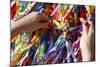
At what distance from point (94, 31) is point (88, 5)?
287mm

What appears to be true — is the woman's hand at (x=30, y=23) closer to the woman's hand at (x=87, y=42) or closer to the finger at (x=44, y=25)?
the finger at (x=44, y=25)

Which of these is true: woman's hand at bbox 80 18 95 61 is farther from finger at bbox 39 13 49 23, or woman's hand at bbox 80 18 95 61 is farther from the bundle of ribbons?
finger at bbox 39 13 49 23

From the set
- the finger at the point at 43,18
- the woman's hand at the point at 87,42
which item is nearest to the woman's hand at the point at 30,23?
the finger at the point at 43,18

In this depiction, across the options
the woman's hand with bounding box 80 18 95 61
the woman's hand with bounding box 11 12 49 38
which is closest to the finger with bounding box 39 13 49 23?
the woman's hand with bounding box 11 12 49 38

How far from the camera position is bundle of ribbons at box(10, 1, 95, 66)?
78.3 inches

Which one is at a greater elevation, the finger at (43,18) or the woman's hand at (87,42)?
the finger at (43,18)

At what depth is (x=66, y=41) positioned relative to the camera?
7.10 feet

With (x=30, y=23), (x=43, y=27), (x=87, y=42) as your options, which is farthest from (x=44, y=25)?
(x=87, y=42)

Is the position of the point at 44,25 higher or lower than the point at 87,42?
higher

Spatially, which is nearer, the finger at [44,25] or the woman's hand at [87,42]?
the finger at [44,25]

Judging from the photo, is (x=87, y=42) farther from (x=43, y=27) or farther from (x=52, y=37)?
(x=43, y=27)

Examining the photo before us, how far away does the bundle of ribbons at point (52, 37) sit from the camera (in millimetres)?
1988

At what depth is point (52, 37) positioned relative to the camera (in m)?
2.11
